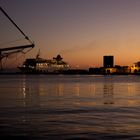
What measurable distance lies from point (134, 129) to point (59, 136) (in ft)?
14.8

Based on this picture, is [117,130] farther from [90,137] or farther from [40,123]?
[40,123]

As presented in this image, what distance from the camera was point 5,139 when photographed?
1808cm

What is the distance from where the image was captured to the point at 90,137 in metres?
19.0

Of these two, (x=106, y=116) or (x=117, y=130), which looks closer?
(x=117, y=130)

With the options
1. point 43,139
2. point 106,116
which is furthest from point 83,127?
point 106,116

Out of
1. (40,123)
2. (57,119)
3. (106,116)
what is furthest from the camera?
(106,116)

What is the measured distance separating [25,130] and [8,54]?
35.1 m

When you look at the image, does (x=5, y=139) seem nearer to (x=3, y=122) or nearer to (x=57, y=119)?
(x=3, y=122)

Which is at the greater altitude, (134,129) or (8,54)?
(8,54)

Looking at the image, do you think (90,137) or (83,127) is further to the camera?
(83,127)

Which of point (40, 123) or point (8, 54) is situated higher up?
point (8, 54)

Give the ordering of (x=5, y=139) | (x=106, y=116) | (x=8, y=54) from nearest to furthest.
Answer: (x=5, y=139) < (x=106, y=116) < (x=8, y=54)

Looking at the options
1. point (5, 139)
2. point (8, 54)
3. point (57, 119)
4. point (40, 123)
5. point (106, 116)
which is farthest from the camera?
point (8, 54)

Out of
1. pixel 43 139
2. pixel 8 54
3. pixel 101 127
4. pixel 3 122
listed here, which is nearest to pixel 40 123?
pixel 3 122
